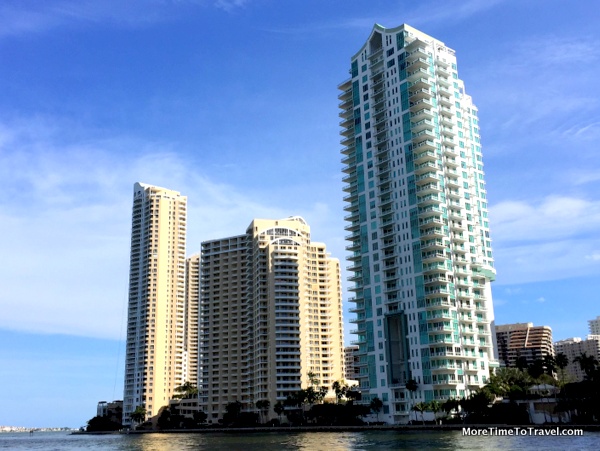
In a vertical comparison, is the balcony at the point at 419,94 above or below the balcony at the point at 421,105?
above

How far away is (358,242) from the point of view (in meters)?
165

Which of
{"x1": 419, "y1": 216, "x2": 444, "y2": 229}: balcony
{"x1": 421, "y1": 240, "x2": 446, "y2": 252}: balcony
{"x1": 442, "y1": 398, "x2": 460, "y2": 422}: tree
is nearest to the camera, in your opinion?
{"x1": 442, "y1": 398, "x2": 460, "y2": 422}: tree

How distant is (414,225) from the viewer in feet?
494

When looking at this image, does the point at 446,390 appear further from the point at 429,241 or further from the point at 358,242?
the point at 358,242

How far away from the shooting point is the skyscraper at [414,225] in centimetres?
14350

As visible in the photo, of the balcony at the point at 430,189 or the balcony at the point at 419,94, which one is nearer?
the balcony at the point at 430,189

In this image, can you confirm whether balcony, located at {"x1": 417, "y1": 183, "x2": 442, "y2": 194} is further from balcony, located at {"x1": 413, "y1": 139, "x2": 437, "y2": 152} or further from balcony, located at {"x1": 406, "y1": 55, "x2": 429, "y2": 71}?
balcony, located at {"x1": 406, "y1": 55, "x2": 429, "y2": 71}

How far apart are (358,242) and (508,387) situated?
160 ft

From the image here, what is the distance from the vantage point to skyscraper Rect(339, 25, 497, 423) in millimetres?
143500

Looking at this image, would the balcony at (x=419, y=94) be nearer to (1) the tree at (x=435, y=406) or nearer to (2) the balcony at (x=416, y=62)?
(2) the balcony at (x=416, y=62)

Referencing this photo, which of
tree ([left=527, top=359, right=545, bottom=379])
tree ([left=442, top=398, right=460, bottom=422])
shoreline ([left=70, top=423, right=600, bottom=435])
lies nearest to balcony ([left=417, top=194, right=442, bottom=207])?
tree ([left=527, top=359, right=545, bottom=379])

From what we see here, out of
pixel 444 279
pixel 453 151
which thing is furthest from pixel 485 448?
pixel 453 151

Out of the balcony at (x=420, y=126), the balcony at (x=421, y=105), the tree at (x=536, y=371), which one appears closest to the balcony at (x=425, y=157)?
the balcony at (x=420, y=126)

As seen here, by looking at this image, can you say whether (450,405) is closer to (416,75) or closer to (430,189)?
(430,189)
